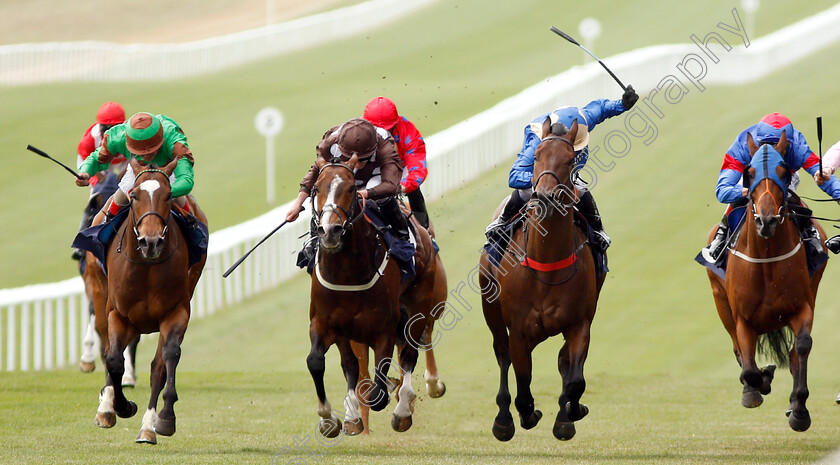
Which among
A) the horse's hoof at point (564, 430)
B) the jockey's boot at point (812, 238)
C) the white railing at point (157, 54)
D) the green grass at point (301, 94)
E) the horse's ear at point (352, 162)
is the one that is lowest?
the white railing at point (157, 54)

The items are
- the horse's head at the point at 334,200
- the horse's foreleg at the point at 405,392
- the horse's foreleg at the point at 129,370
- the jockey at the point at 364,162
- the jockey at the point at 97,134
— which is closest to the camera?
the horse's head at the point at 334,200

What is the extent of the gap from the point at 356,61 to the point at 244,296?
17813 millimetres

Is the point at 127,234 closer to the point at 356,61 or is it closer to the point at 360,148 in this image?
the point at 360,148

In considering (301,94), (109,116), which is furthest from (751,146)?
(301,94)

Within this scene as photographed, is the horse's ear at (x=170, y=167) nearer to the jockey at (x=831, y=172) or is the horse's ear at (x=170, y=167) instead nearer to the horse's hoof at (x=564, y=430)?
the horse's hoof at (x=564, y=430)

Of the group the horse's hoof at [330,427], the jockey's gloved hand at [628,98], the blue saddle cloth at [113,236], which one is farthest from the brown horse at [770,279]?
the blue saddle cloth at [113,236]

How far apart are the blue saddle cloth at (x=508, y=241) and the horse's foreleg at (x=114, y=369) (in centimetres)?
253

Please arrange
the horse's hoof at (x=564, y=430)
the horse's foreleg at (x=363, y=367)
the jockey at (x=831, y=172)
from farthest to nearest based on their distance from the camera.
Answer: the horse's foreleg at (x=363, y=367) < the jockey at (x=831, y=172) < the horse's hoof at (x=564, y=430)

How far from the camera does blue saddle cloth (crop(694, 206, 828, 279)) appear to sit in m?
9.15

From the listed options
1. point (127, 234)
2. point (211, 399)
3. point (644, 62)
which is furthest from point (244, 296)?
point (644, 62)

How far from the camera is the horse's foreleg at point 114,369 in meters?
8.61

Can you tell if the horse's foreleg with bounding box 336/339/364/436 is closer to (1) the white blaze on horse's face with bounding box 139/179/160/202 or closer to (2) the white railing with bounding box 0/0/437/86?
(1) the white blaze on horse's face with bounding box 139/179/160/202

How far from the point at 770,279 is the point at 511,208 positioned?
1.86 meters

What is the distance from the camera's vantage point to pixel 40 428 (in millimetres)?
9945
